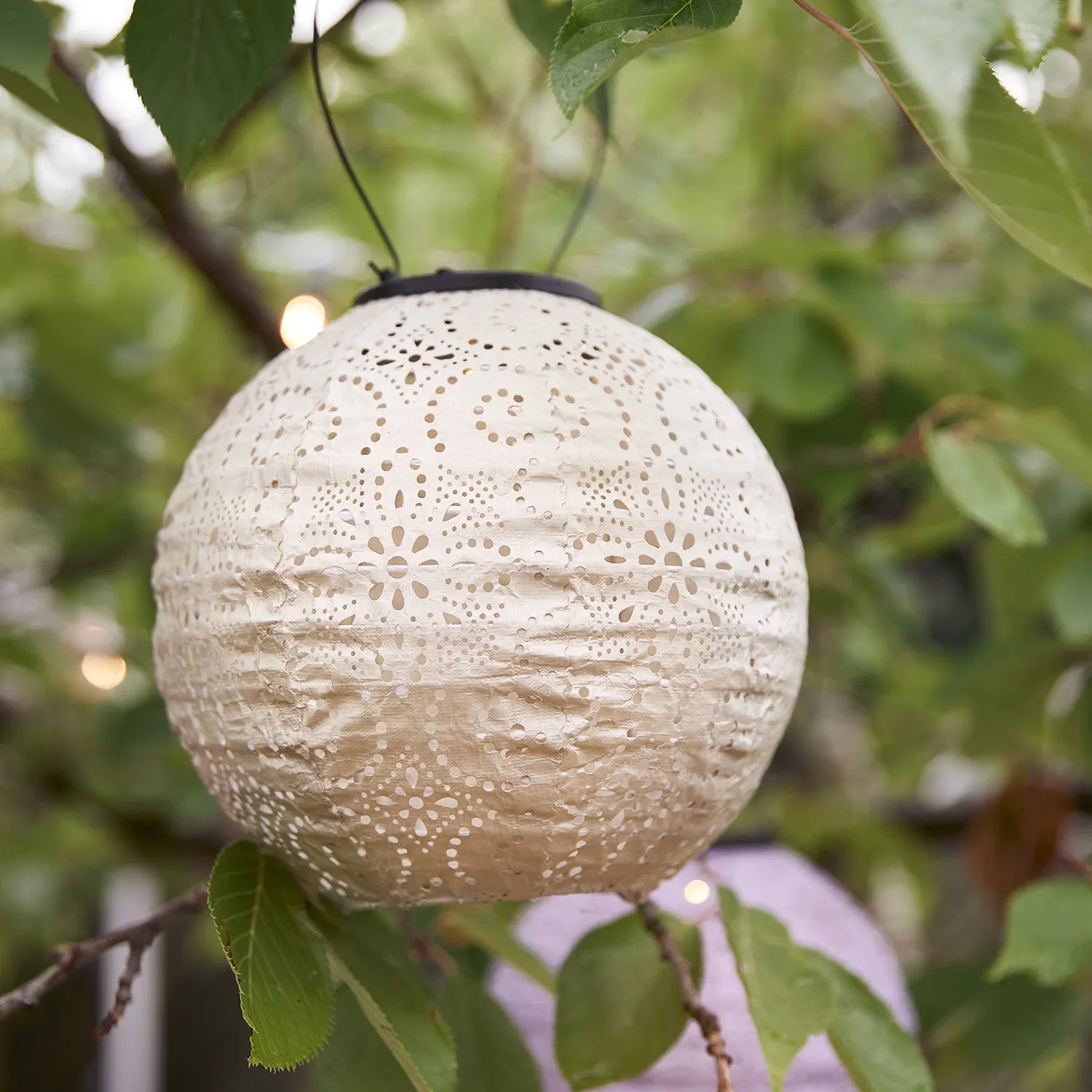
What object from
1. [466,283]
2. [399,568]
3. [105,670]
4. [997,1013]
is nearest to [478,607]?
[399,568]

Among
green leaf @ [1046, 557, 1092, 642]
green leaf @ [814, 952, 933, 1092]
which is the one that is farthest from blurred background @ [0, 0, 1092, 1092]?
green leaf @ [814, 952, 933, 1092]

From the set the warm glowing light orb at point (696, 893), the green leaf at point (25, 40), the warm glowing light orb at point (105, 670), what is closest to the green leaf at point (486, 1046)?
the warm glowing light orb at point (696, 893)

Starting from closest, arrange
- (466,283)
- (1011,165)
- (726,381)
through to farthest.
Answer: (1011,165)
(466,283)
(726,381)

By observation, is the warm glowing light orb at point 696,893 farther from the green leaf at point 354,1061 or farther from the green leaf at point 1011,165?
the green leaf at point 1011,165

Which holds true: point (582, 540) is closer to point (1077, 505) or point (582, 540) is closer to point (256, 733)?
point (256, 733)

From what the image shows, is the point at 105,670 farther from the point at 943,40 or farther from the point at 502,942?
the point at 943,40

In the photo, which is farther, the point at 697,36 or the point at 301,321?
the point at 301,321
